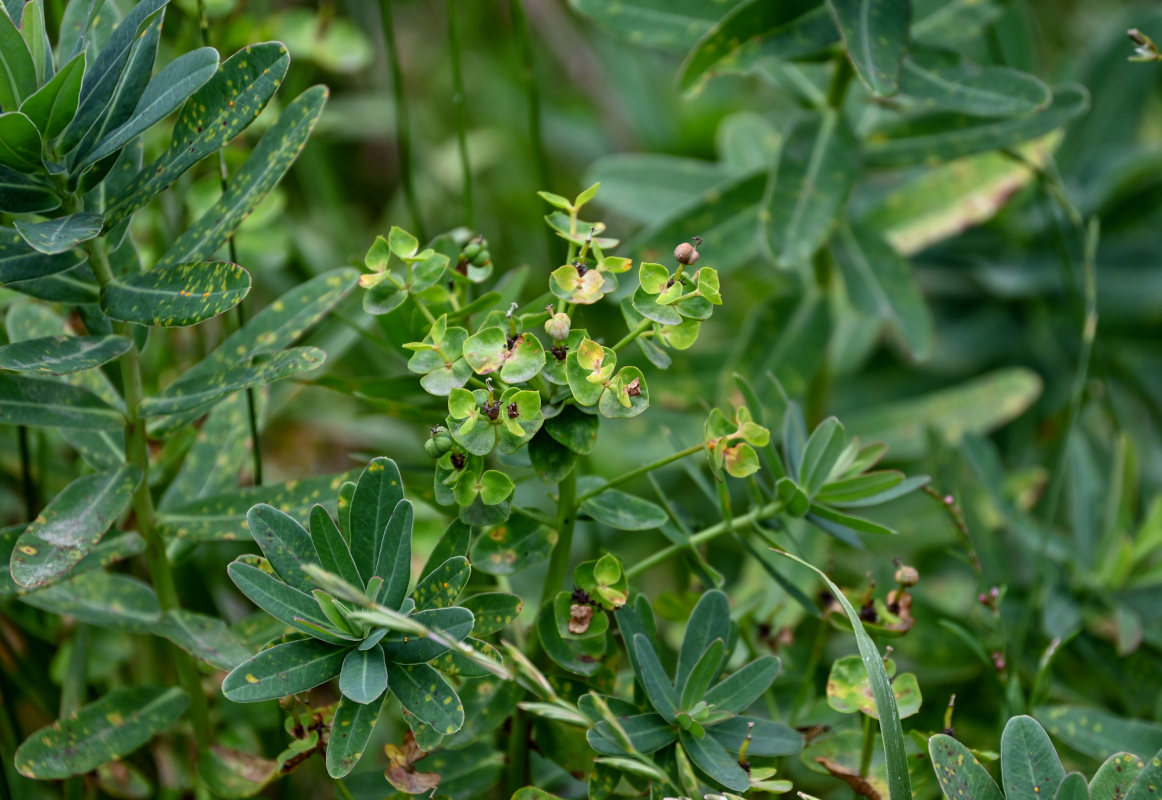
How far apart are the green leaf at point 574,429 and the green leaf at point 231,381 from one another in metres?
0.20

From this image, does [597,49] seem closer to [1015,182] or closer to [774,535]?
[1015,182]

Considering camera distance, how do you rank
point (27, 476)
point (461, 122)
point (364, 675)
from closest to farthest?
1. point (364, 675)
2. point (27, 476)
3. point (461, 122)

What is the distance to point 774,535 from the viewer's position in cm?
107

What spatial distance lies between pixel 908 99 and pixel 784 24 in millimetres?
201

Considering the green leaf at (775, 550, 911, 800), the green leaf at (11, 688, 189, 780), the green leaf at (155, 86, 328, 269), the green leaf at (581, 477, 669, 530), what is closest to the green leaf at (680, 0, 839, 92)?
the green leaf at (155, 86, 328, 269)

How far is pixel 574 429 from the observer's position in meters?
0.82

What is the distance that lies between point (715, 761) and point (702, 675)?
0.23 feet

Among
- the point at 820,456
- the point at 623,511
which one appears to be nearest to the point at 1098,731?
the point at 820,456

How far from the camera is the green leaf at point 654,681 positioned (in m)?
0.85

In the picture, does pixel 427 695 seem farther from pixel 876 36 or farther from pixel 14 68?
pixel 876 36

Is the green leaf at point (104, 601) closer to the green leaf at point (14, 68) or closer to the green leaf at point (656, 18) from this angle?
the green leaf at point (14, 68)

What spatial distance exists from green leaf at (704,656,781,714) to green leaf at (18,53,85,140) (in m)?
0.75

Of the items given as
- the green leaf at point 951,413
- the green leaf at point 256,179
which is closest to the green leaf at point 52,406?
the green leaf at point 256,179

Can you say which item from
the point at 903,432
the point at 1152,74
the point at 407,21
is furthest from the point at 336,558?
the point at 407,21
